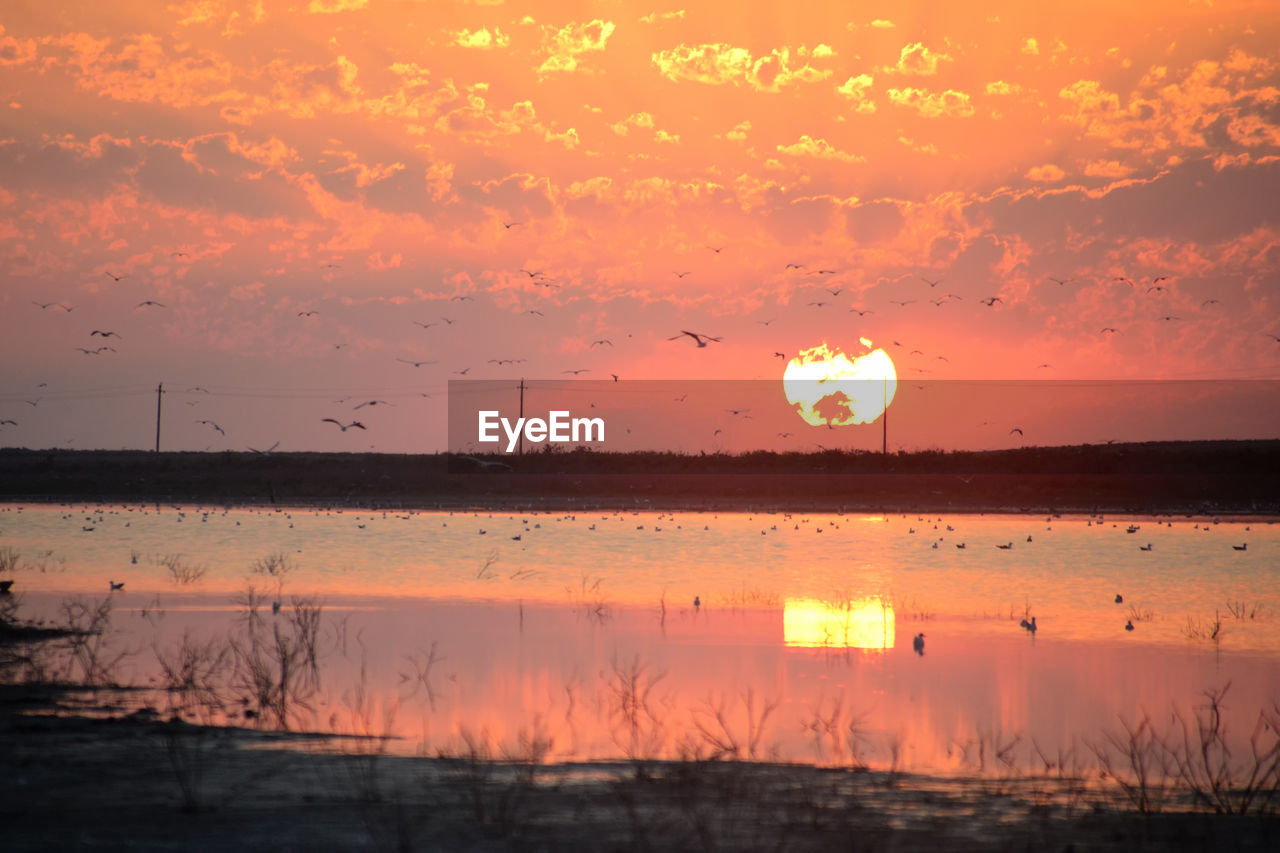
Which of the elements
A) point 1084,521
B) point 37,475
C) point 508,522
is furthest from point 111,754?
point 37,475

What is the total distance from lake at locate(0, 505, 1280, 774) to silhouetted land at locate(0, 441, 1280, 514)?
1215 inches

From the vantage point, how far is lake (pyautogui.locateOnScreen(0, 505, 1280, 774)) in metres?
14.3

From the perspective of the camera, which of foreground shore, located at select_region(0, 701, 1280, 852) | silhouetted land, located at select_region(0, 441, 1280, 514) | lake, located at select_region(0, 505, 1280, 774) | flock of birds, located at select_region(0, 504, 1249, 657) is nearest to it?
foreground shore, located at select_region(0, 701, 1280, 852)

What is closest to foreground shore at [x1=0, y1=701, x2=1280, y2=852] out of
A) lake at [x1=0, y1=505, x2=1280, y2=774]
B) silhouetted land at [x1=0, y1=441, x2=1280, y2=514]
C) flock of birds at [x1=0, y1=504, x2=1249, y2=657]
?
lake at [x1=0, y1=505, x2=1280, y2=774]

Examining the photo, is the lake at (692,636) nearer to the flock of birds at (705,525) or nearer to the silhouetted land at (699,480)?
the flock of birds at (705,525)

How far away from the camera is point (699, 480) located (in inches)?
3469

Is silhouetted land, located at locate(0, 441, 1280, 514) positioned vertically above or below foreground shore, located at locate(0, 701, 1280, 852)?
above

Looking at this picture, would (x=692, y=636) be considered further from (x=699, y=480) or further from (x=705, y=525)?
(x=699, y=480)

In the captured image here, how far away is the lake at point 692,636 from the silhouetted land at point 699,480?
3087 cm

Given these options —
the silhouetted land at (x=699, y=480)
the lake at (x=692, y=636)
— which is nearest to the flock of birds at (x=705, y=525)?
the lake at (x=692, y=636)

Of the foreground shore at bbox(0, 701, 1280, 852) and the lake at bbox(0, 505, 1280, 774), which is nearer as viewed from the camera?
the foreground shore at bbox(0, 701, 1280, 852)

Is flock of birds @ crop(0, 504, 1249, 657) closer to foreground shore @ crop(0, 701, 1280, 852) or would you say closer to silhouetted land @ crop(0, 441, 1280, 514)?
silhouetted land @ crop(0, 441, 1280, 514)

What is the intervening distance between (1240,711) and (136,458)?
99.1 meters

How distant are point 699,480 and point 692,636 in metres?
66.1
